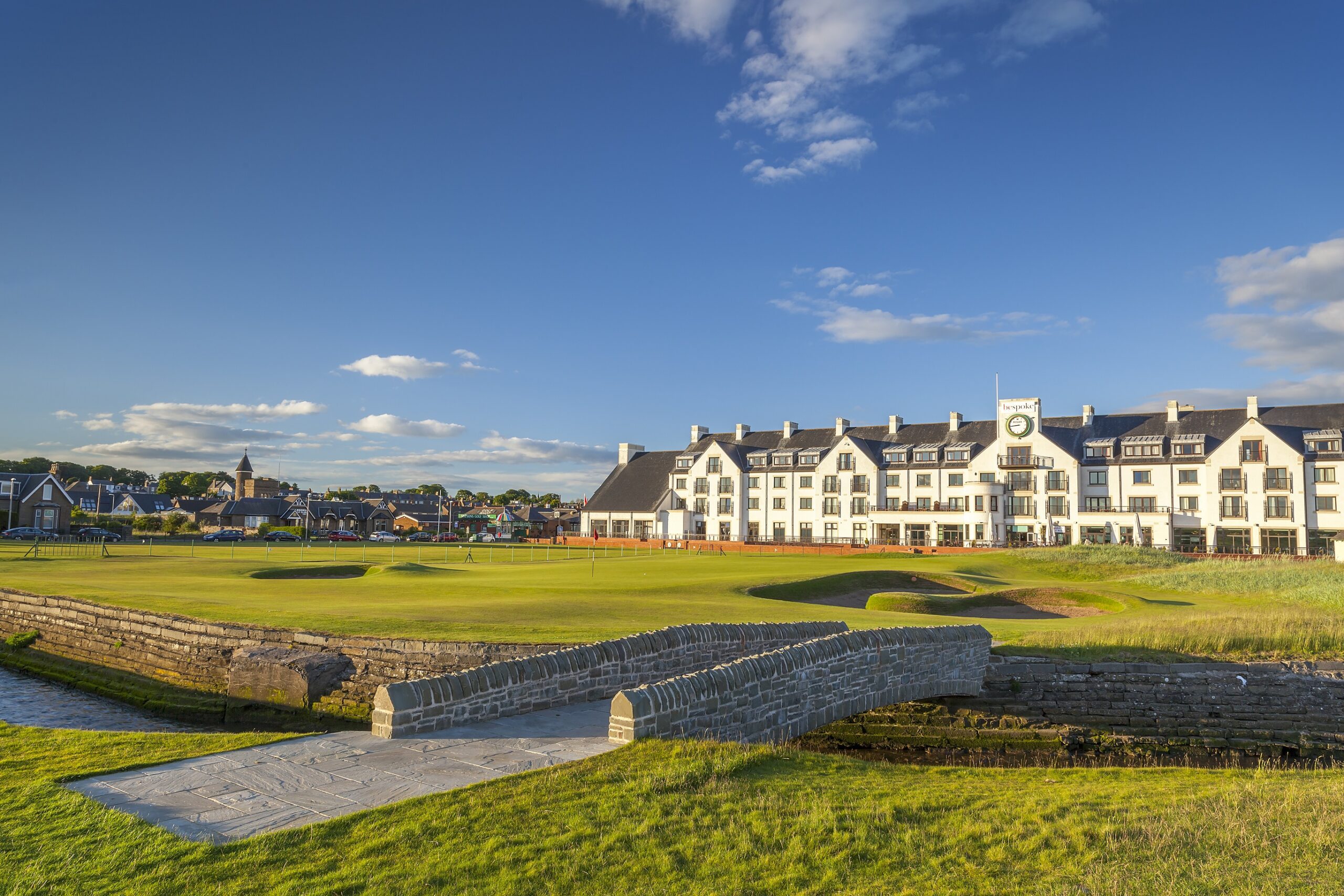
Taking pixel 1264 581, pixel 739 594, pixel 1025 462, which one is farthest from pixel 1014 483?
pixel 739 594

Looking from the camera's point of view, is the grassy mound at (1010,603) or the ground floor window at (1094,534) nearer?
the grassy mound at (1010,603)

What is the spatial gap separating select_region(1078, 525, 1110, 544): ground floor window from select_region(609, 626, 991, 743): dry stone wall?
56810mm

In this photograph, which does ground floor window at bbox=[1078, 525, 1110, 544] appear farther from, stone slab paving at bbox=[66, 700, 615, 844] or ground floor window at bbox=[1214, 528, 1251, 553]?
stone slab paving at bbox=[66, 700, 615, 844]

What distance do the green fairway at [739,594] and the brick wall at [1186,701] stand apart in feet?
3.42

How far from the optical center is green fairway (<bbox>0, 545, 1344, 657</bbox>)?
66.2 ft

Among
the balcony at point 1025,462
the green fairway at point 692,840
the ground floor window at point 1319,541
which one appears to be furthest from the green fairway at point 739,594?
the balcony at point 1025,462

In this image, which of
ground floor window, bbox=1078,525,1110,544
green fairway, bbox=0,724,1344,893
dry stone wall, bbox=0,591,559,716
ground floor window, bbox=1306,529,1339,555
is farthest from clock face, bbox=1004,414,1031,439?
green fairway, bbox=0,724,1344,893

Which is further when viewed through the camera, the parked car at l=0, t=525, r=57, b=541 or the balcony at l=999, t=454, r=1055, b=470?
the balcony at l=999, t=454, r=1055, b=470

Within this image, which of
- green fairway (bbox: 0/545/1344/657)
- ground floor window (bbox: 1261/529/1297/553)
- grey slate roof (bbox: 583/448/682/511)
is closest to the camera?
green fairway (bbox: 0/545/1344/657)

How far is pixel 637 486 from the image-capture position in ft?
302

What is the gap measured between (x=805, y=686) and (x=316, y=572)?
1366 inches

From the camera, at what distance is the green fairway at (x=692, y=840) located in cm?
620

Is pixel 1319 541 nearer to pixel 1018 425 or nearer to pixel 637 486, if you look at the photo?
pixel 1018 425

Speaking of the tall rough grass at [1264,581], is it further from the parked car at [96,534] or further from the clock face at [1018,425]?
the parked car at [96,534]
